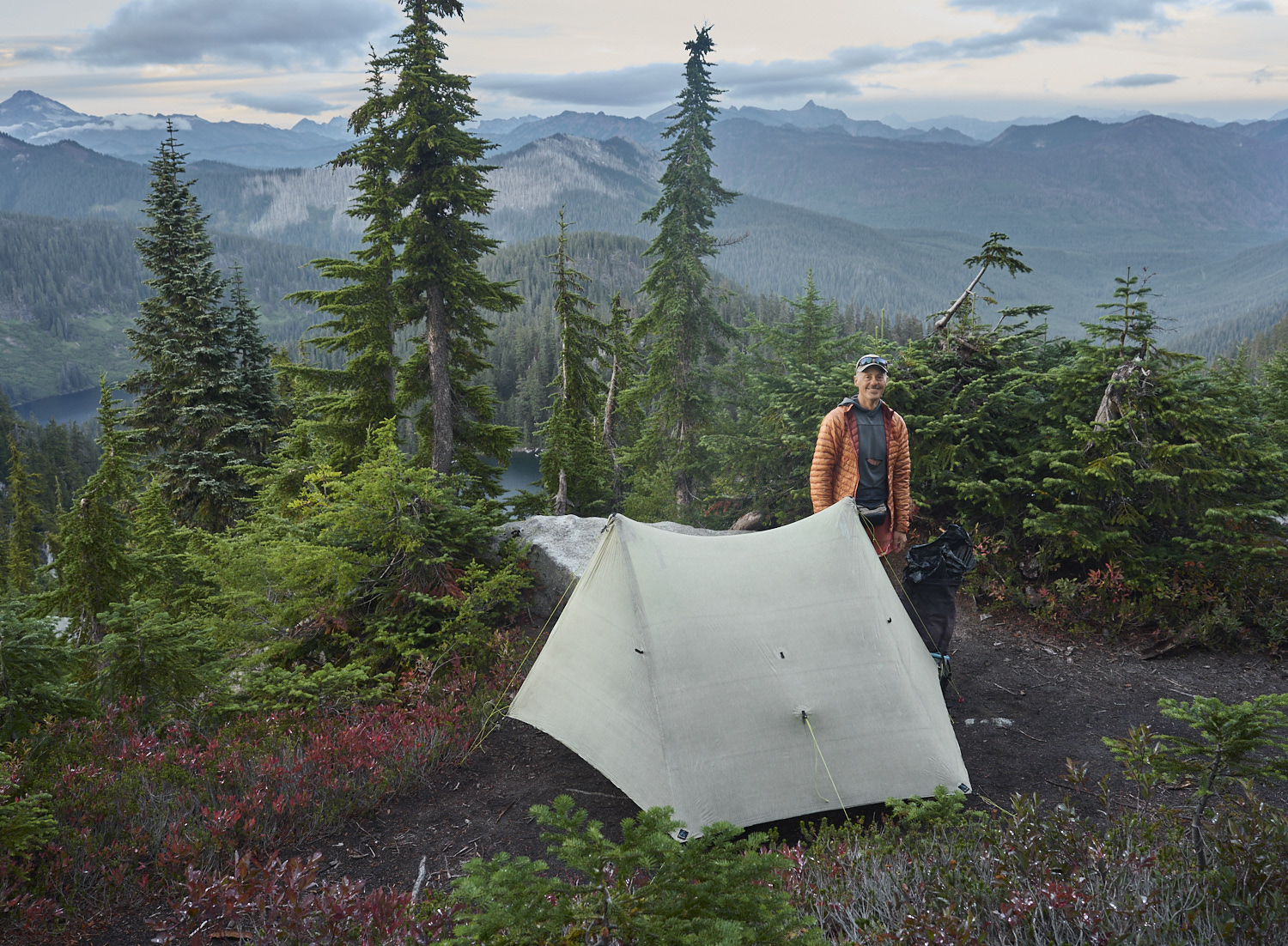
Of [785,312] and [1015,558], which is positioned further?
[785,312]

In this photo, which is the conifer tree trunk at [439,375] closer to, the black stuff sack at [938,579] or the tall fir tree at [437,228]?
the tall fir tree at [437,228]

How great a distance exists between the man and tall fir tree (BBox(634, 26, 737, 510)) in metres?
17.4

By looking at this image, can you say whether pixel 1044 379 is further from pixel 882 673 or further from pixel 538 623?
pixel 538 623

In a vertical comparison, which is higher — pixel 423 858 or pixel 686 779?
pixel 686 779

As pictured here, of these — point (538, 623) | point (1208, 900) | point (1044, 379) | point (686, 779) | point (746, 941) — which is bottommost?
point (538, 623)

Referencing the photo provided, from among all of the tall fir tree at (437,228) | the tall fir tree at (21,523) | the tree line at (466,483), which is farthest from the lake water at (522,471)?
the tree line at (466,483)

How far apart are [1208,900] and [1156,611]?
19.0 ft

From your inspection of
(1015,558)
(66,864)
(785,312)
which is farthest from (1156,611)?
(785,312)

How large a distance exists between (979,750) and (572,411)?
20.1 metres

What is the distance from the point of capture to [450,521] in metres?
8.63

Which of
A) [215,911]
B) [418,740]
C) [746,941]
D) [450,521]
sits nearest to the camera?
[746,941]

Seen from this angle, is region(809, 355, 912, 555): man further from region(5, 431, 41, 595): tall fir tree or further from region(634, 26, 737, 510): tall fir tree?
region(5, 431, 41, 595): tall fir tree

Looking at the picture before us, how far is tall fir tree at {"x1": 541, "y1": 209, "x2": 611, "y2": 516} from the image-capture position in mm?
23938

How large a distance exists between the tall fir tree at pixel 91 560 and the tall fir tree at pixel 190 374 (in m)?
13.7
